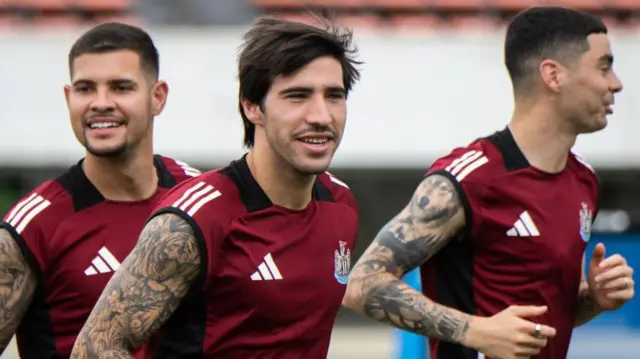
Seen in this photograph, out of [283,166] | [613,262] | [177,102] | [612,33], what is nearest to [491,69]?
[612,33]

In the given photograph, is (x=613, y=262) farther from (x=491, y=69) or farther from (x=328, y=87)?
(x=491, y=69)

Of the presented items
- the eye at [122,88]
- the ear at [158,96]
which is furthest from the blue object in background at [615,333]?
the eye at [122,88]

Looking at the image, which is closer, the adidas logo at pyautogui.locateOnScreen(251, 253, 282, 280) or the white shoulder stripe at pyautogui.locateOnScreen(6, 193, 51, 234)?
the adidas logo at pyautogui.locateOnScreen(251, 253, 282, 280)

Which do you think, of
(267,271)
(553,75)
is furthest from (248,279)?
(553,75)

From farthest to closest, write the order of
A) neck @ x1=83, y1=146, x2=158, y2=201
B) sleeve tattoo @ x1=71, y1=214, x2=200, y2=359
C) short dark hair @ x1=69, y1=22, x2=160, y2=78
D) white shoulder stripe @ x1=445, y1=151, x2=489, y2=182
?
short dark hair @ x1=69, y1=22, x2=160, y2=78 → neck @ x1=83, y1=146, x2=158, y2=201 → white shoulder stripe @ x1=445, y1=151, x2=489, y2=182 → sleeve tattoo @ x1=71, y1=214, x2=200, y2=359

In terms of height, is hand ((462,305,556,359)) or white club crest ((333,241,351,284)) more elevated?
white club crest ((333,241,351,284))

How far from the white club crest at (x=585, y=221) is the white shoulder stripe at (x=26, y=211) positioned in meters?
1.78

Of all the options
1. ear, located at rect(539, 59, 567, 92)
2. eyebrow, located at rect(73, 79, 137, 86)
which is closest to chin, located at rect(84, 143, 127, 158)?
eyebrow, located at rect(73, 79, 137, 86)

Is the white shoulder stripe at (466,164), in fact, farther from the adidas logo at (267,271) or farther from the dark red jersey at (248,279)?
the adidas logo at (267,271)

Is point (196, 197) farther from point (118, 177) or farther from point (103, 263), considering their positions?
point (118, 177)

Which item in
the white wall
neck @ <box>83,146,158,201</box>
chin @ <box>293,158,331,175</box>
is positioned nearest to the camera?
chin @ <box>293,158,331,175</box>

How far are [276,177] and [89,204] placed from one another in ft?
2.72

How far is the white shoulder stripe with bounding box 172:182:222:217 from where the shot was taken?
12.7 feet

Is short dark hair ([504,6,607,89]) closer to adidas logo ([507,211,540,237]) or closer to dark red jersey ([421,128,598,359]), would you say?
dark red jersey ([421,128,598,359])
